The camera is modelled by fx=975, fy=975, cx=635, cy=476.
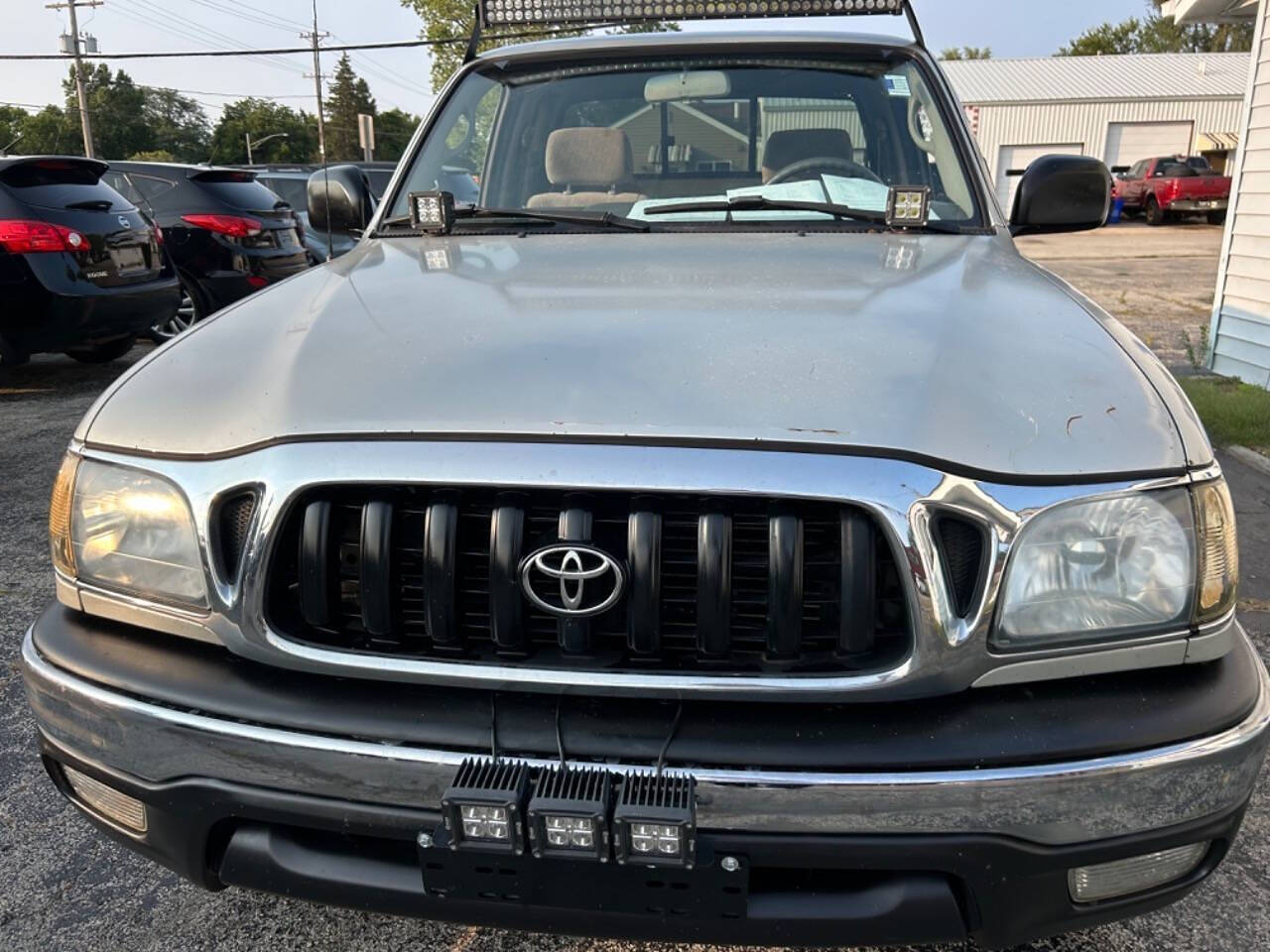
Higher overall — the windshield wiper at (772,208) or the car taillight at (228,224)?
the windshield wiper at (772,208)

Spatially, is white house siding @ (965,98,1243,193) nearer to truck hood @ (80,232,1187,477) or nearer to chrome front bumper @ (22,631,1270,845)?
truck hood @ (80,232,1187,477)

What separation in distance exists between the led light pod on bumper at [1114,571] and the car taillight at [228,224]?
8.18 m

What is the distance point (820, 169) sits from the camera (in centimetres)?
277

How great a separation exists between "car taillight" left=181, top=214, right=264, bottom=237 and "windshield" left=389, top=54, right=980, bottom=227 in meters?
5.91

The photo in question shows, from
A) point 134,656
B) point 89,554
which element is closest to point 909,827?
point 134,656

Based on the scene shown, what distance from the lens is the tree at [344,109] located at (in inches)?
3056

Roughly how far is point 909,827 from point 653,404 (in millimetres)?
692

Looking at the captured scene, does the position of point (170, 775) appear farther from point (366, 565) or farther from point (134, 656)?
point (366, 565)

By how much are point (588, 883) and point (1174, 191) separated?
3045 centimetres

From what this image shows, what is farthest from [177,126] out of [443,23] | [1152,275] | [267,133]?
[1152,275]

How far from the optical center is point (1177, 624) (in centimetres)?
144

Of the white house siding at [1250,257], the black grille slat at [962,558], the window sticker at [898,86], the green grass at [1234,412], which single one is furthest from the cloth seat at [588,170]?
the white house siding at [1250,257]

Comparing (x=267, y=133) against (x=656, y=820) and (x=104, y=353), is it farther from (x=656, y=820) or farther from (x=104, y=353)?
(x=656, y=820)

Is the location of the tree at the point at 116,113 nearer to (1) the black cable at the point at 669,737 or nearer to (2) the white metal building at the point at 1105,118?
(2) the white metal building at the point at 1105,118
